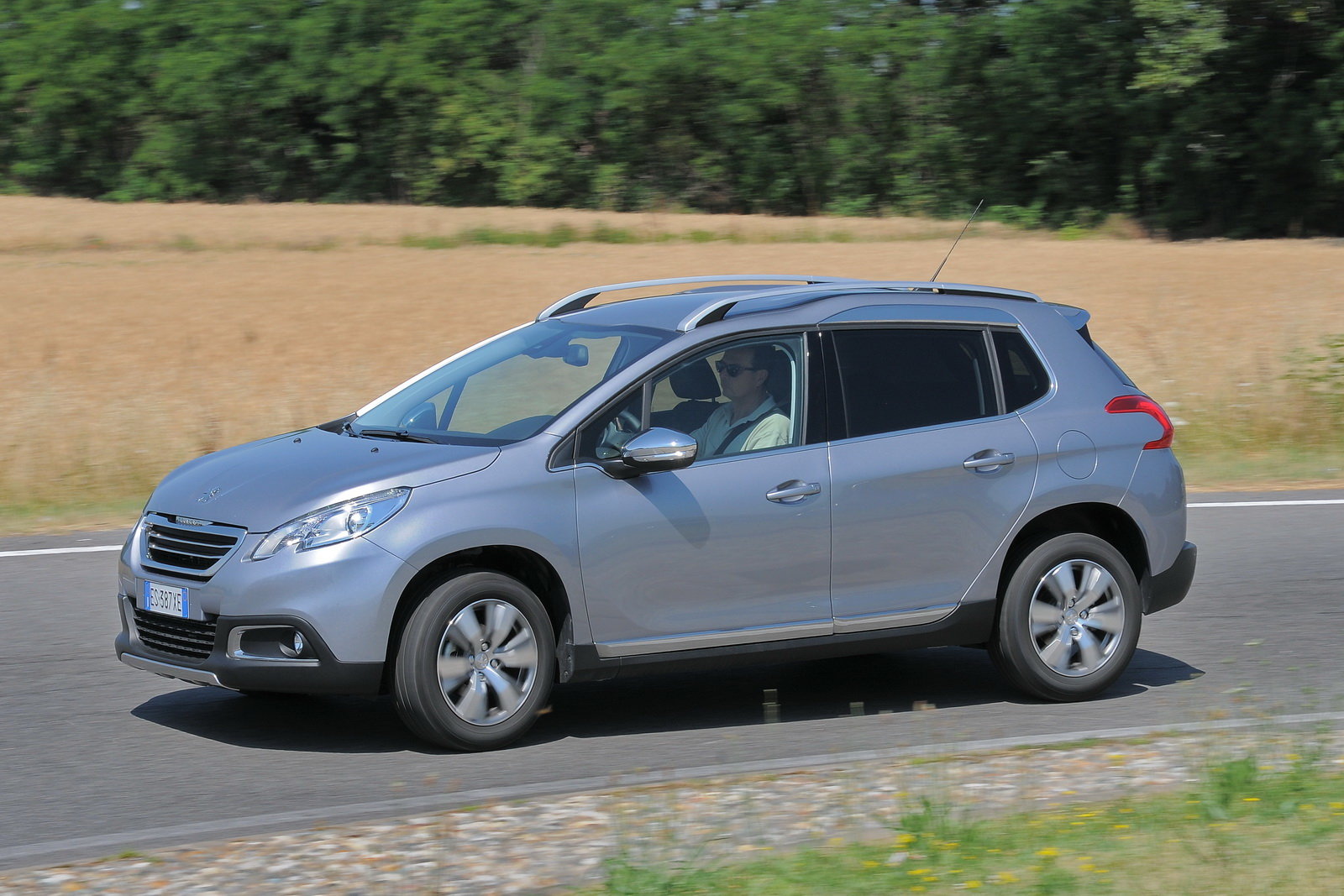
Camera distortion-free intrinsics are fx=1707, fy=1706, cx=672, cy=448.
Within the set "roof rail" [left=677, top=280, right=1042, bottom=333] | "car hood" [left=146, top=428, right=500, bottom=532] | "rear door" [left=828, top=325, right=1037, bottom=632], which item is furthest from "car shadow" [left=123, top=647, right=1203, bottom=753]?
"roof rail" [left=677, top=280, right=1042, bottom=333]

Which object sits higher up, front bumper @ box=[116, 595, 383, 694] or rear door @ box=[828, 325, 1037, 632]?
rear door @ box=[828, 325, 1037, 632]

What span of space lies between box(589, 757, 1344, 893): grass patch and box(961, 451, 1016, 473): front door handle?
1.87 m

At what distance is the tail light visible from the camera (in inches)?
286

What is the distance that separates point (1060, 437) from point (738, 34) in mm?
42156

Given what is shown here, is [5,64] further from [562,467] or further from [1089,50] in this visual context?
[562,467]

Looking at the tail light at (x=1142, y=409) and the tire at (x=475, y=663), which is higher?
Result: the tail light at (x=1142, y=409)

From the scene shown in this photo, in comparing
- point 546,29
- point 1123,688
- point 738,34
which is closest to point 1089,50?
point 738,34

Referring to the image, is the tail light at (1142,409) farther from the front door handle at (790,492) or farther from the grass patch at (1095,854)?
the grass patch at (1095,854)

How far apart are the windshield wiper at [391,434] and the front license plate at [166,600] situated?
3.34ft

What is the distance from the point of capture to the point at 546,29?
1957 inches

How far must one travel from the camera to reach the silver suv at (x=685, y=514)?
5984 mm

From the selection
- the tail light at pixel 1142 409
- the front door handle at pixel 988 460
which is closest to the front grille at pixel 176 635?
the front door handle at pixel 988 460

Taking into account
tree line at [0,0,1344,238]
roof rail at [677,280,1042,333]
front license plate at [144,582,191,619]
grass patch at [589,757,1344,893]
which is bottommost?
grass patch at [589,757,1344,893]

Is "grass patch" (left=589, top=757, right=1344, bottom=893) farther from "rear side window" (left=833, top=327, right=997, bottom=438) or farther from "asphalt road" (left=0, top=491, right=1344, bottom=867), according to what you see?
"rear side window" (left=833, top=327, right=997, bottom=438)
